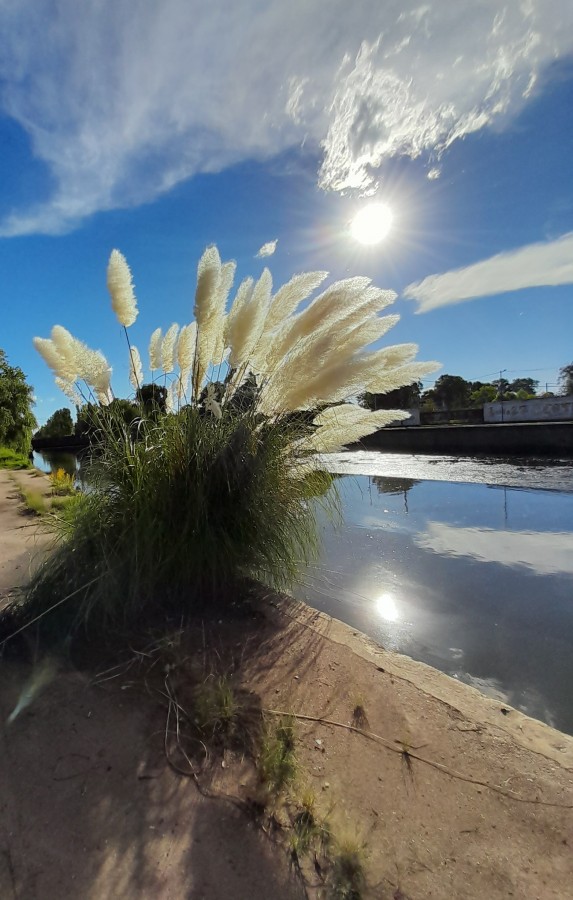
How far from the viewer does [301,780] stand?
1.23 meters

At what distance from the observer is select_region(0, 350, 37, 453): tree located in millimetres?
17641

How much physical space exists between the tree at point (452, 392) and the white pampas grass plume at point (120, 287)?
52409 millimetres

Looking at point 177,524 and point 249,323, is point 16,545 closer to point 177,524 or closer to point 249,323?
point 177,524

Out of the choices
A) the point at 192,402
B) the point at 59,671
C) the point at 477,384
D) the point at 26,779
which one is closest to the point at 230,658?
the point at 59,671

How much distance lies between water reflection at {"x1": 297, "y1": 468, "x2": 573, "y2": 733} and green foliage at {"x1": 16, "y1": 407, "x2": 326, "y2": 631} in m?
0.91

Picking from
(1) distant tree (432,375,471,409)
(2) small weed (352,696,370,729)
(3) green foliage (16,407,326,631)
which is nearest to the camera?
(2) small weed (352,696,370,729)

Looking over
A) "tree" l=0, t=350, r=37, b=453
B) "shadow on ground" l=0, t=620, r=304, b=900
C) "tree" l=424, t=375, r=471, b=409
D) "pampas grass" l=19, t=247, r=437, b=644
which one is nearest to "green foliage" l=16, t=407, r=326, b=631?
"pampas grass" l=19, t=247, r=437, b=644

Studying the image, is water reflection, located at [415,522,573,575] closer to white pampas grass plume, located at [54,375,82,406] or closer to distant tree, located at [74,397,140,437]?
distant tree, located at [74,397,140,437]

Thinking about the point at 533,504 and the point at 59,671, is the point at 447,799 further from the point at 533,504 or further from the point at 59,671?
the point at 533,504

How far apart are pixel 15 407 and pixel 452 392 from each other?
4669cm

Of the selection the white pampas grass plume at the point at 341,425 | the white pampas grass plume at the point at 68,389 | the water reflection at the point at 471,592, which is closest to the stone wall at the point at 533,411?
the water reflection at the point at 471,592

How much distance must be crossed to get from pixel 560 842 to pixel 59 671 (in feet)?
5.38

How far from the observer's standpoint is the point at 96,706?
1.44m

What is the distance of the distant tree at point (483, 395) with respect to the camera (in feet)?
151
